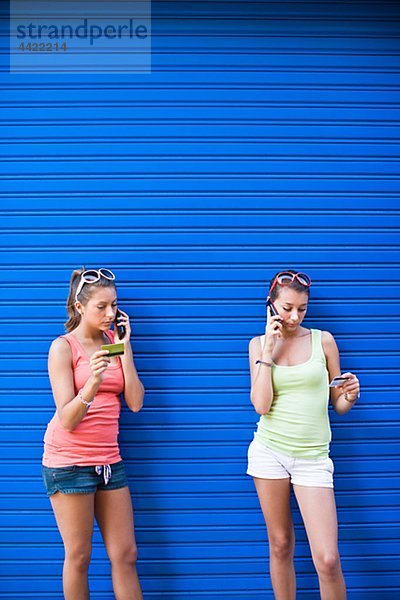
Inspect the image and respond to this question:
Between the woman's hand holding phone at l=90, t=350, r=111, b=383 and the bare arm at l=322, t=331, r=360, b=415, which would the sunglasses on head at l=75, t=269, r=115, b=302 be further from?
the bare arm at l=322, t=331, r=360, b=415

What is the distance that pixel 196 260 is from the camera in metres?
4.34

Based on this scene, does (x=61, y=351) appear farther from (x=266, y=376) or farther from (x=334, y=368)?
(x=334, y=368)

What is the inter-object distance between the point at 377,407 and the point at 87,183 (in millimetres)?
2701

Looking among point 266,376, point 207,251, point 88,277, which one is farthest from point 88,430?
point 207,251

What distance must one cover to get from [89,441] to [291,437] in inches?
49.5

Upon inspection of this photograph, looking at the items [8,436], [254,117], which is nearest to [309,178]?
[254,117]

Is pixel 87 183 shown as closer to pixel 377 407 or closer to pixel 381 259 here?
pixel 381 259

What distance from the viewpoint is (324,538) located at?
3.56 meters

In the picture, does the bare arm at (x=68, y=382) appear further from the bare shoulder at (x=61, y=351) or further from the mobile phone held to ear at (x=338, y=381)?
the mobile phone held to ear at (x=338, y=381)

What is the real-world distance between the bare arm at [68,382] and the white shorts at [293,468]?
3.81 ft

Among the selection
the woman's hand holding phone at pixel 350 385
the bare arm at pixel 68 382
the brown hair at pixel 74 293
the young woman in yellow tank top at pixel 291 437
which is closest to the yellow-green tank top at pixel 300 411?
the young woman in yellow tank top at pixel 291 437

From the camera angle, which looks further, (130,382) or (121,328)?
(121,328)

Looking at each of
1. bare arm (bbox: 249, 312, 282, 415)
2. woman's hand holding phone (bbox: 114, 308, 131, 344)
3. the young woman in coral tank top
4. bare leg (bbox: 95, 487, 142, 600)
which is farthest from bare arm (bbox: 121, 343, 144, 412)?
bare arm (bbox: 249, 312, 282, 415)

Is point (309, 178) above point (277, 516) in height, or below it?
above
